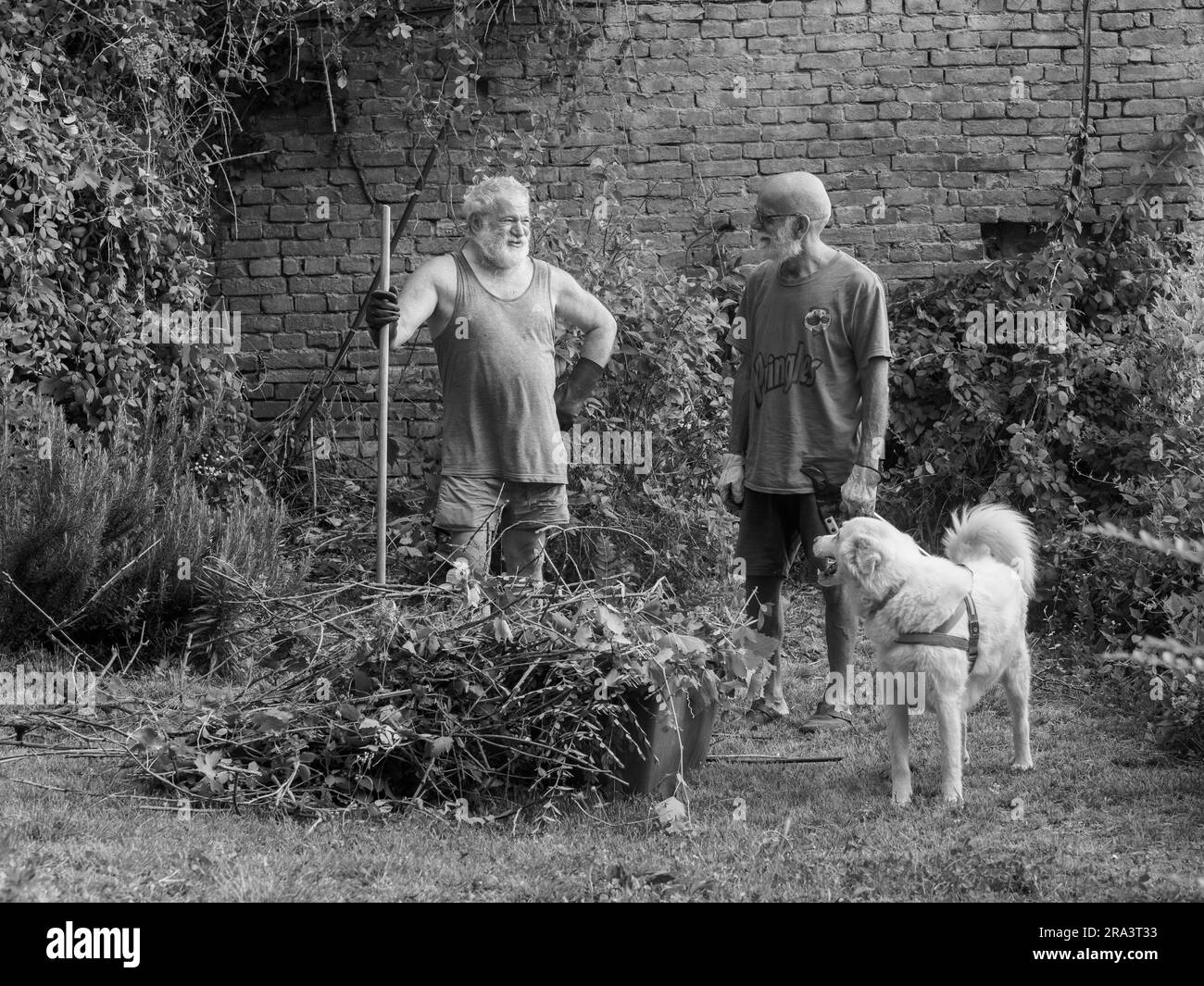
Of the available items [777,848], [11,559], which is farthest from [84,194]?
[777,848]

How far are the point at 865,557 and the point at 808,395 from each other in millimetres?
961

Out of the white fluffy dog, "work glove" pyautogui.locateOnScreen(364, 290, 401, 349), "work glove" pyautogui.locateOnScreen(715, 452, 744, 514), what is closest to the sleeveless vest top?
"work glove" pyautogui.locateOnScreen(364, 290, 401, 349)

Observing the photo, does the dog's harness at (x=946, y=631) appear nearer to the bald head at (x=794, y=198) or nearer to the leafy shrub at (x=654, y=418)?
the bald head at (x=794, y=198)

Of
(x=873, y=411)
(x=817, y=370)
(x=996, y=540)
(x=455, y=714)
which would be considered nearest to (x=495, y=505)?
(x=455, y=714)

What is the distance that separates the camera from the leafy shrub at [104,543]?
19.4 feet

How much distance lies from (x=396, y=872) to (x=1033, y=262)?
19.0 feet

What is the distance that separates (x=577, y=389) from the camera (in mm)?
5617

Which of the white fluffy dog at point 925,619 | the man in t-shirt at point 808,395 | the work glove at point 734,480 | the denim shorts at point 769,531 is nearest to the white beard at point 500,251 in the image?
the man in t-shirt at point 808,395

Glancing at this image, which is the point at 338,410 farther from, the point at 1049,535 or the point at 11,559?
the point at 1049,535

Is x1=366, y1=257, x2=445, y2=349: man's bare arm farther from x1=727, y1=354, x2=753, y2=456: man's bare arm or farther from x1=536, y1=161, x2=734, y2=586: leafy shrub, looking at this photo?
x1=536, y1=161, x2=734, y2=586: leafy shrub

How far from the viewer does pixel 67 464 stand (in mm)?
6039

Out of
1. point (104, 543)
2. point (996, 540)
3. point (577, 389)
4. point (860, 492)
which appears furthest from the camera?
point (104, 543)

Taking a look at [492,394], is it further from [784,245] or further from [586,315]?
[784,245]

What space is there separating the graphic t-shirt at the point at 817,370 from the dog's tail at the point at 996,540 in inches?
20.1
